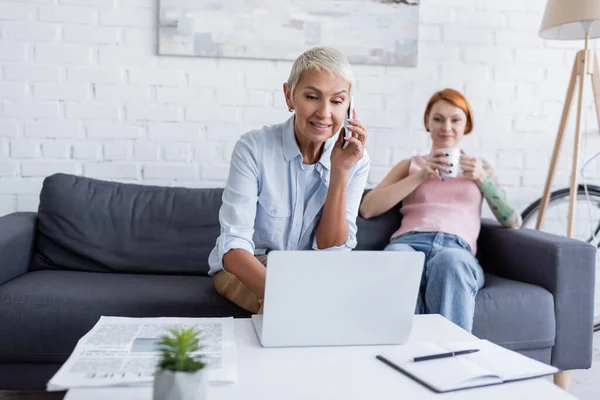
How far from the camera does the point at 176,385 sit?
735 mm

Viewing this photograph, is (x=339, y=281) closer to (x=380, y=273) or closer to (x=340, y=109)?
(x=380, y=273)

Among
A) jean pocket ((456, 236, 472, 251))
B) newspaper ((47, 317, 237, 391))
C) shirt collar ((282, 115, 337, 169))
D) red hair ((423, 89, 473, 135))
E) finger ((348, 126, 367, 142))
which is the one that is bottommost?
jean pocket ((456, 236, 472, 251))

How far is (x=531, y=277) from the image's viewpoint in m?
2.15

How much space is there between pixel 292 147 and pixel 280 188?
123 mm

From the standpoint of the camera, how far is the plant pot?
735mm

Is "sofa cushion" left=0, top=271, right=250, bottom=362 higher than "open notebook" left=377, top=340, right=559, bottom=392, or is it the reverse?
"open notebook" left=377, top=340, right=559, bottom=392

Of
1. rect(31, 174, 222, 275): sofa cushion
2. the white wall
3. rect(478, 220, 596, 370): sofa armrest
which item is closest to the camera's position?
rect(478, 220, 596, 370): sofa armrest

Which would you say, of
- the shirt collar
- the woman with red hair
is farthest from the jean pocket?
the shirt collar

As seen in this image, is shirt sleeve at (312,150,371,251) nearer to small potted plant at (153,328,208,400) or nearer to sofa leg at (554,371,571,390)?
sofa leg at (554,371,571,390)

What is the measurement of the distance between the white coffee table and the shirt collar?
712 millimetres

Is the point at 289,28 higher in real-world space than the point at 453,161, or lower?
higher

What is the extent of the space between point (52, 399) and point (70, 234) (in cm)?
58

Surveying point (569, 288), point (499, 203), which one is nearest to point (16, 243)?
point (499, 203)

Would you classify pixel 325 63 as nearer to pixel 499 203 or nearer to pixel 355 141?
pixel 355 141
